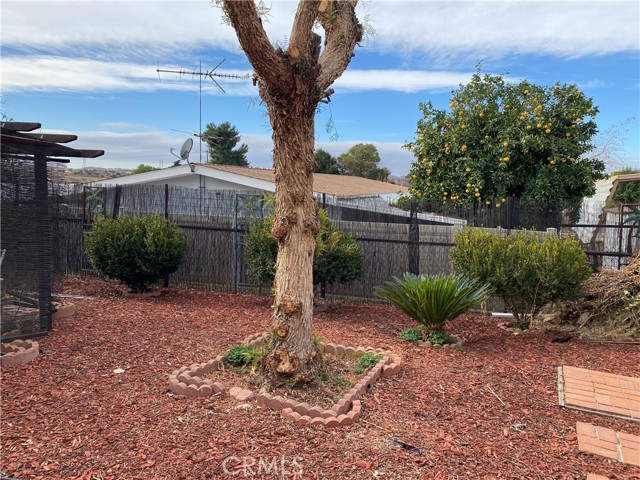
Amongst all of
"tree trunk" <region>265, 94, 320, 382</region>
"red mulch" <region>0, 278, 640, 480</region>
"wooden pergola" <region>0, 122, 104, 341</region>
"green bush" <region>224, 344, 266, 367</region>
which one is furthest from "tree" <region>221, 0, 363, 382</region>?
"wooden pergola" <region>0, 122, 104, 341</region>

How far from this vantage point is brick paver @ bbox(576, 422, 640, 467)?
11.3 feet

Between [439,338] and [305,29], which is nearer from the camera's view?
[305,29]

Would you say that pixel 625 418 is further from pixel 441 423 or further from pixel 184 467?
pixel 184 467

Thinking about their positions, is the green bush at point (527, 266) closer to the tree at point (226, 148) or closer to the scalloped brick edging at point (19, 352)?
the scalloped brick edging at point (19, 352)

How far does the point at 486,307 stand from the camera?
8.39 meters

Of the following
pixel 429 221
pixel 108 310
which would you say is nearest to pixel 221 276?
pixel 108 310

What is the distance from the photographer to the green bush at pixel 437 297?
602 cm

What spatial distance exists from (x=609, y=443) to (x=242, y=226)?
23.4ft

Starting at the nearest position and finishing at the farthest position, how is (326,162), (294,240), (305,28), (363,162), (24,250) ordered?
(305,28), (294,240), (24,250), (326,162), (363,162)

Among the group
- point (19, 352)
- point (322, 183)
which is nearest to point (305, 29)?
point (19, 352)

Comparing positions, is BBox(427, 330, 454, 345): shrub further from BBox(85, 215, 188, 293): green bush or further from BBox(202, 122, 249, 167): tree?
BBox(202, 122, 249, 167): tree

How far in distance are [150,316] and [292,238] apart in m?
3.73

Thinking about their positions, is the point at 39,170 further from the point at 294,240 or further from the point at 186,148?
the point at 186,148

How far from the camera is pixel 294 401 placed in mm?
3867
